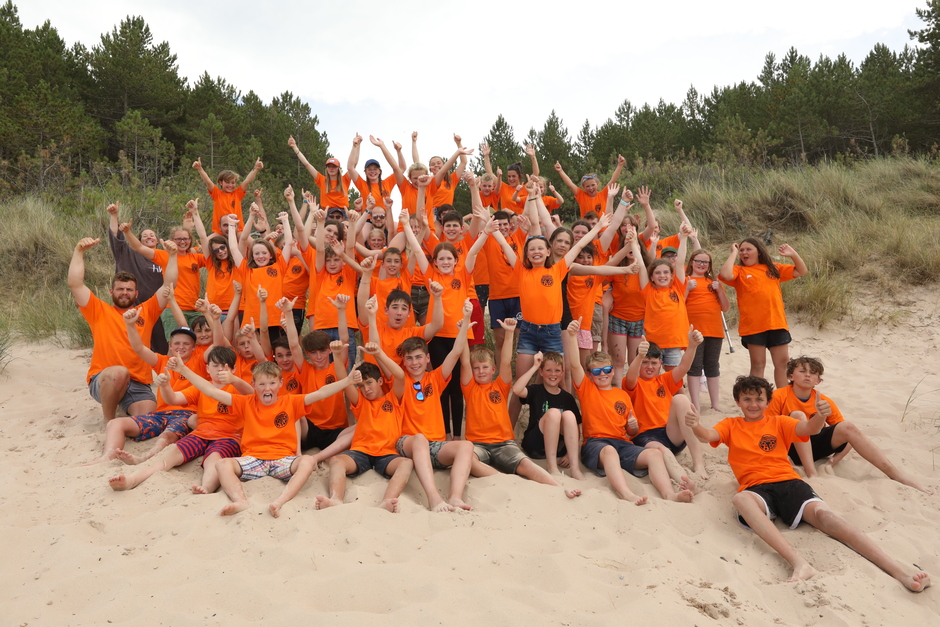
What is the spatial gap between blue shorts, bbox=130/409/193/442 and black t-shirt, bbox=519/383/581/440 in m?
3.10

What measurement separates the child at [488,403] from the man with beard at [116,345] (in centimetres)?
308

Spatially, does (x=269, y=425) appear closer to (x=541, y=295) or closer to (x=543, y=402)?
(x=543, y=402)

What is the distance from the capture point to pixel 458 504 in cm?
423

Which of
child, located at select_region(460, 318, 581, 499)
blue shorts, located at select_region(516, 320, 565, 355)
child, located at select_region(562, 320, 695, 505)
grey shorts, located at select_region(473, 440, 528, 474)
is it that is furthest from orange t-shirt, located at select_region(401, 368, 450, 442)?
child, located at select_region(562, 320, 695, 505)

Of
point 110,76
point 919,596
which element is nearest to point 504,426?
point 919,596

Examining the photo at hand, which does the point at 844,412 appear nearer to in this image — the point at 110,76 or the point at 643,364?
the point at 643,364

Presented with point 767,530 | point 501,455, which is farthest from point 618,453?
point 767,530

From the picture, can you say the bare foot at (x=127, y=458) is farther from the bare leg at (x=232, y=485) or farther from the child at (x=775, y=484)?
the child at (x=775, y=484)

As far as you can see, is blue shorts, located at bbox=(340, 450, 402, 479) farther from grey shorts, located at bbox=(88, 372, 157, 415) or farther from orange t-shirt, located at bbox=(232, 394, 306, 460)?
grey shorts, located at bbox=(88, 372, 157, 415)

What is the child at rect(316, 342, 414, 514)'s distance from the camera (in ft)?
15.1

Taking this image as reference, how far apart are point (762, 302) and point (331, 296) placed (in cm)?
449

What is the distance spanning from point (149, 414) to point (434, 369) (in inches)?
104

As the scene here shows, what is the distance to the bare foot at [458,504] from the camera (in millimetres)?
4190

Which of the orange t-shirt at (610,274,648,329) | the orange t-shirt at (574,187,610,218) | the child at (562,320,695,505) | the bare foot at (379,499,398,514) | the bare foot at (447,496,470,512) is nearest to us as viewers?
the bare foot at (379,499,398,514)
